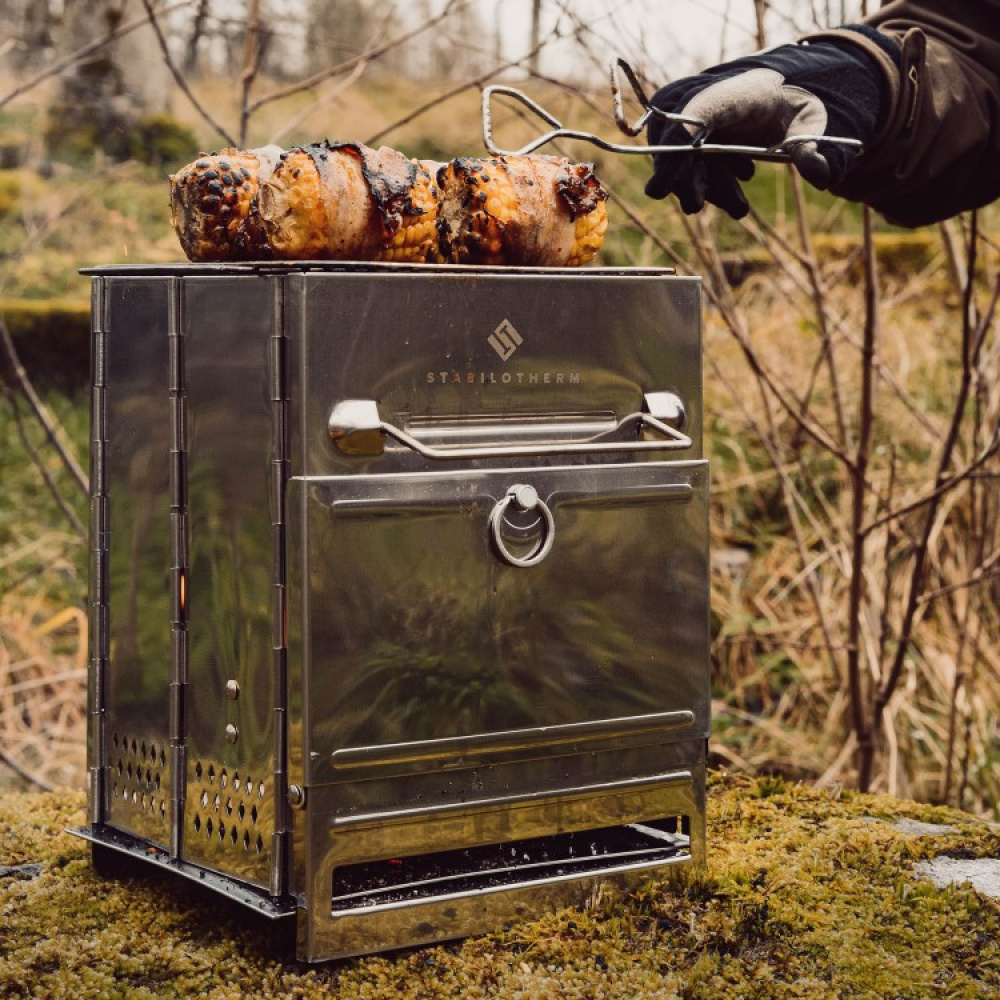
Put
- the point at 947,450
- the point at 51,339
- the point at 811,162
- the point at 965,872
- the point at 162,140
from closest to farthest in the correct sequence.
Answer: the point at 811,162 → the point at 965,872 → the point at 947,450 → the point at 51,339 → the point at 162,140

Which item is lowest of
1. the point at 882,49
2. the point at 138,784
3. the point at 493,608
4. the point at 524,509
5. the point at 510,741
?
the point at 138,784

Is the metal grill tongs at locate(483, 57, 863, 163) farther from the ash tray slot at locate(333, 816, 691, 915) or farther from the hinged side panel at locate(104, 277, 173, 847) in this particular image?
the ash tray slot at locate(333, 816, 691, 915)

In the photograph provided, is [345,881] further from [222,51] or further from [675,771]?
[222,51]

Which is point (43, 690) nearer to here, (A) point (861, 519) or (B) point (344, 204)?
(A) point (861, 519)

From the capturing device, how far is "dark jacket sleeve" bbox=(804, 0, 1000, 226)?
254 centimetres

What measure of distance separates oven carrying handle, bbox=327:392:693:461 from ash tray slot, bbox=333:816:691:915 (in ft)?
2.02

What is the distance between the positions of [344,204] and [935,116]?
1094 mm

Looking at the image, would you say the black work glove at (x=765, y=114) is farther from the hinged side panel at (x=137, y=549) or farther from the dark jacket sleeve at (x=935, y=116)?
the hinged side panel at (x=137, y=549)

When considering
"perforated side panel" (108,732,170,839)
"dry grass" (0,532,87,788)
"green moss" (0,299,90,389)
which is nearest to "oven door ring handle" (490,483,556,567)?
"perforated side panel" (108,732,170,839)

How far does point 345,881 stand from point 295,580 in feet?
1.64

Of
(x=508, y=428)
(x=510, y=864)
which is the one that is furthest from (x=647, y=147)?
(x=510, y=864)

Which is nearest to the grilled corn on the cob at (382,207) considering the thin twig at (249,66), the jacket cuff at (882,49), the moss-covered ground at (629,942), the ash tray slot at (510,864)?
the jacket cuff at (882,49)

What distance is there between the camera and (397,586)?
81.4 inches

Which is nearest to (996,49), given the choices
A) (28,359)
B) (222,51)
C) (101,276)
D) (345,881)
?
(101,276)
